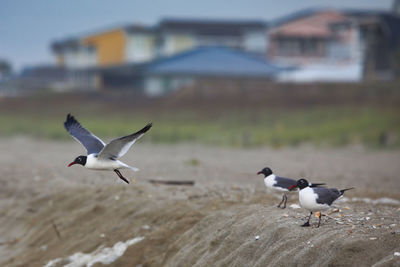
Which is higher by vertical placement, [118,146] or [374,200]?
[118,146]

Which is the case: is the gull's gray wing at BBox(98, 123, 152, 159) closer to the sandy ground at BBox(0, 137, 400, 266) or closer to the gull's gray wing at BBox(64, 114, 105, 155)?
the gull's gray wing at BBox(64, 114, 105, 155)

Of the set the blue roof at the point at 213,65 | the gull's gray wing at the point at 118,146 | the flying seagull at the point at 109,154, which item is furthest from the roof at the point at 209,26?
the gull's gray wing at the point at 118,146

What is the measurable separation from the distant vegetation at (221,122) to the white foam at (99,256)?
16863mm

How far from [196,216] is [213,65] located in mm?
44465

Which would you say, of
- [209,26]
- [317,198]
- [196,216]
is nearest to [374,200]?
[196,216]

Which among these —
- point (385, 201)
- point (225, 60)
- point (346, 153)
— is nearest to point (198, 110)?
point (346, 153)

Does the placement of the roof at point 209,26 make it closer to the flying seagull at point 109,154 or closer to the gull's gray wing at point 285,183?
the flying seagull at point 109,154

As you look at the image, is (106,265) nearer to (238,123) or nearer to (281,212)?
(281,212)

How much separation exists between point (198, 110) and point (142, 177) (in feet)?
71.0

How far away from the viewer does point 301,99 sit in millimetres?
38812

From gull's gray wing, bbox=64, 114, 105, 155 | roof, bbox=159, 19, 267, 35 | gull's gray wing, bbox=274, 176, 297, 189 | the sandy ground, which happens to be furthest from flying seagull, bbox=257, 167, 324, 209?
roof, bbox=159, 19, 267, 35

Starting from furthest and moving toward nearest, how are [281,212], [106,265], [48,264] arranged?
[48,264] < [106,265] < [281,212]

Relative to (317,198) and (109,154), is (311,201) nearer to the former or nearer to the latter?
(317,198)

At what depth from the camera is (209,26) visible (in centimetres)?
6844
